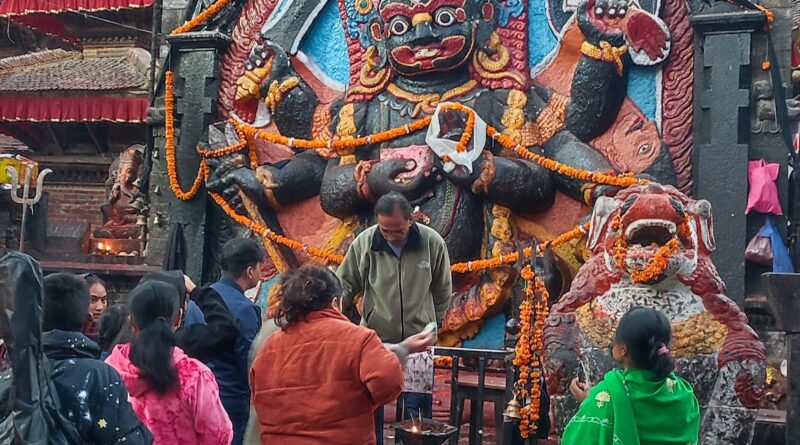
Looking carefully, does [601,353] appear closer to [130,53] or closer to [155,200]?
[155,200]

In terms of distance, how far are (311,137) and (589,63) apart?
3.02 m

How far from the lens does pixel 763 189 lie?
7535 mm

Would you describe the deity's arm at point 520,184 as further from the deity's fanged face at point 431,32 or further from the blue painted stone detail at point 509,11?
the blue painted stone detail at point 509,11

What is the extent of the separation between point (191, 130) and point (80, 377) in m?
7.58

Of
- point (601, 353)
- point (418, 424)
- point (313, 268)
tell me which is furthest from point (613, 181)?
point (313, 268)

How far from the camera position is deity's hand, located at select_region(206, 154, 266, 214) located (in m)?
9.64

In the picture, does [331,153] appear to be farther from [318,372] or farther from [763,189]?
[318,372]

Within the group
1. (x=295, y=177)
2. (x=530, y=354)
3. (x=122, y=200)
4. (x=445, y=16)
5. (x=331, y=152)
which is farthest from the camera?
(x=122, y=200)

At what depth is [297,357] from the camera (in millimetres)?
3344

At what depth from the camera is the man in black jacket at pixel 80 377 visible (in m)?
2.86

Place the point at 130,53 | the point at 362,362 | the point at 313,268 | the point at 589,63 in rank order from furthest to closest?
the point at 130,53 < the point at 589,63 < the point at 313,268 < the point at 362,362

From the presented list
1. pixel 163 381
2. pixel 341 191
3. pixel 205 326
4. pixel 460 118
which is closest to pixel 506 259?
pixel 460 118

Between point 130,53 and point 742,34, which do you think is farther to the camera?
point 130,53

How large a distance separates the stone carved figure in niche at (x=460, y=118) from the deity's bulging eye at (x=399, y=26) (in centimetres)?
1
